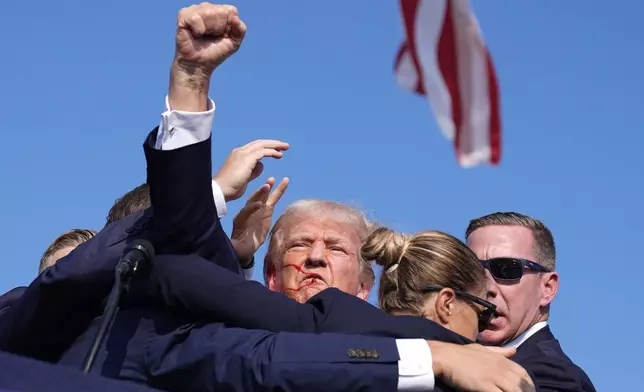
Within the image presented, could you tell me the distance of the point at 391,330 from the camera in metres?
3.64

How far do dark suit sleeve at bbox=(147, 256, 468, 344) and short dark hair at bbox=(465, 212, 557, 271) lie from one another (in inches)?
98.6

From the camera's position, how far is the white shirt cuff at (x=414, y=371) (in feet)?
11.2

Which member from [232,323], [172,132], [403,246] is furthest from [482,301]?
[172,132]

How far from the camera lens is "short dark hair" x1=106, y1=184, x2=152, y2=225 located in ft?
14.7

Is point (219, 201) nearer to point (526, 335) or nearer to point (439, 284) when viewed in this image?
point (439, 284)

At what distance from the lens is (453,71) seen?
9.44ft

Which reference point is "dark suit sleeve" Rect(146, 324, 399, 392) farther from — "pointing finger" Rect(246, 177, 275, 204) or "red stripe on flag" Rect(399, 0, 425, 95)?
"pointing finger" Rect(246, 177, 275, 204)

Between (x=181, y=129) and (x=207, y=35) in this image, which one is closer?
(x=181, y=129)

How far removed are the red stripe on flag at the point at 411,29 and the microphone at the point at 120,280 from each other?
111 cm

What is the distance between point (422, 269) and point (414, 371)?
716 millimetres

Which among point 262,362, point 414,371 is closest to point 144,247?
point 262,362

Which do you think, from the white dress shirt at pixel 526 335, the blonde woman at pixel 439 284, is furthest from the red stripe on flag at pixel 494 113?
the white dress shirt at pixel 526 335

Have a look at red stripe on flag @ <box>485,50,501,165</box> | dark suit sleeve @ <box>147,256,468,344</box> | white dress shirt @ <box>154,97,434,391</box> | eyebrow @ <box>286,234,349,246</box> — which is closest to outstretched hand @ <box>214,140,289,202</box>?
eyebrow @ <box>286,234,349,246</box>

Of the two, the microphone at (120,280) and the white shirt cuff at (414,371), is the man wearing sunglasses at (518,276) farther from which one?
the microphone at (120,280)
